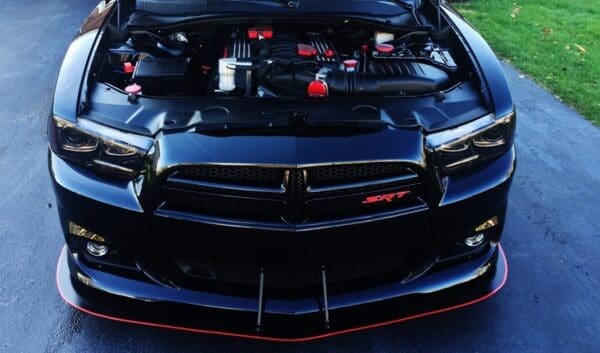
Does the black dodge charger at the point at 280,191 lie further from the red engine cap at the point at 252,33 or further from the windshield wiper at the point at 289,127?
the red engine cap at the point at 252,33

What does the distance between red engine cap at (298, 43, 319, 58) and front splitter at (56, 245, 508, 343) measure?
1.27 m

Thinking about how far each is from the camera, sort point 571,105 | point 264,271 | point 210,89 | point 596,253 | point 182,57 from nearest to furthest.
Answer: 1. point 264,271
2. point 210,89
3. point 182,57
4. point 596,253
5. point 571,105

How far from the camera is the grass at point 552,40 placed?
5.19 metres

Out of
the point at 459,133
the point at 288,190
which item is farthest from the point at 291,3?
the point at 288,190

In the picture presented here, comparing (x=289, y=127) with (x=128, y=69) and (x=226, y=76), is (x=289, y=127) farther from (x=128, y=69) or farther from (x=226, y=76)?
(x=128, y=69)

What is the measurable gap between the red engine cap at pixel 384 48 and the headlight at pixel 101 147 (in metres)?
1.40

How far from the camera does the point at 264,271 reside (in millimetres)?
2154

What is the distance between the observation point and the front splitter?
7.20 ft

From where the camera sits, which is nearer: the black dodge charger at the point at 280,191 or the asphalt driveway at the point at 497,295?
the black dodge charger at the point at 280,191

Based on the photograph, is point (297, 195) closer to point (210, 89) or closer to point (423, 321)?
point (210, 89)

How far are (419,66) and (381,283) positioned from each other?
3.46 ft

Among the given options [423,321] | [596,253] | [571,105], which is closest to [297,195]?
[423,321]

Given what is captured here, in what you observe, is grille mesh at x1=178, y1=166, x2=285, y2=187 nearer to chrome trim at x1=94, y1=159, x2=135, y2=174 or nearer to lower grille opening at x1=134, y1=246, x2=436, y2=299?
chrome trim at x1=94, y1=159, x2=135, y2=174

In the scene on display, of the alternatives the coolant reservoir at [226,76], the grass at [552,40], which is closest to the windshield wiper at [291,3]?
the coolant reservoir at [226,76]
